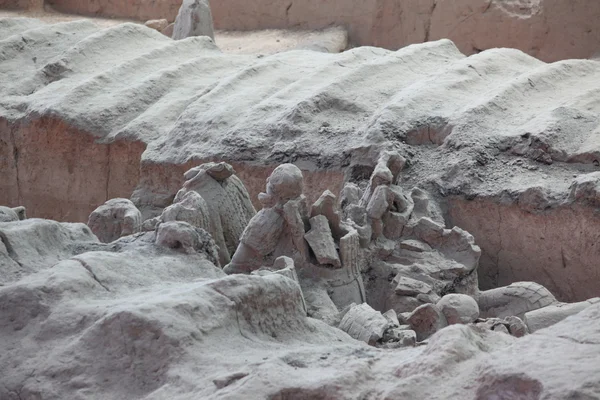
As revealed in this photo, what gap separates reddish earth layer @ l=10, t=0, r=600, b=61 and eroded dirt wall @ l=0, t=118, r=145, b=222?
4.71 meters

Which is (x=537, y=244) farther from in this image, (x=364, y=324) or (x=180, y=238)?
(x=180, y=238)

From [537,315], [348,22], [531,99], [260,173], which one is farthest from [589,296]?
[348,22]

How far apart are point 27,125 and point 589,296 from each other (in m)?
4.35

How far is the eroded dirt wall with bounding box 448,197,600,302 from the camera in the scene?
5992mm

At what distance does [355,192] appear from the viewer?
20.6 ft

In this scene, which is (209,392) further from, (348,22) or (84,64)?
(348,22)

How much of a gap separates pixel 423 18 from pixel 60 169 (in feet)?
16.4

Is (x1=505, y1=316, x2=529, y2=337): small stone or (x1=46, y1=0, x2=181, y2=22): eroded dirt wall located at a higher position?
(x1=46, y1=0, x2=181, y2=22): eroded dirt wall

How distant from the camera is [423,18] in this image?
11.7m

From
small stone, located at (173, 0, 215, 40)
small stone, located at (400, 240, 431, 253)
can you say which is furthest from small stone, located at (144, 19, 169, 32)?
small stone, located at (400, 240, 431, 253)

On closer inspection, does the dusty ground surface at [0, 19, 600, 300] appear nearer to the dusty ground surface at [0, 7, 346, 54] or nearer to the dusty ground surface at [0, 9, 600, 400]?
the dusty ground surface at [0, 9, 600, 400]

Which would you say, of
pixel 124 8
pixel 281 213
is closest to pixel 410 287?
pixel 281 213

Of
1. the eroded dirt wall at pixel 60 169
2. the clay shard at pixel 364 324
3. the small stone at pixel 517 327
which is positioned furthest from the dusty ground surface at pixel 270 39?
the small stone at pixel 517 327

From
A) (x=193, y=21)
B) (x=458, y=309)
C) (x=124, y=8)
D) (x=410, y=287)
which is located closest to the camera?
(x=458, y=309)
